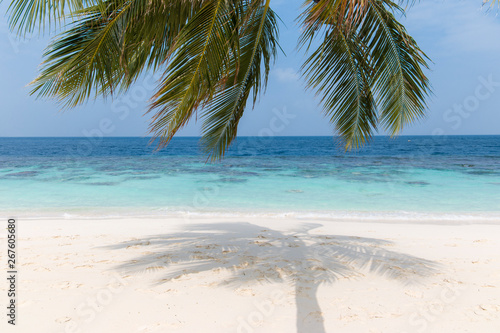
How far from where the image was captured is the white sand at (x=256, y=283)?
2.91m

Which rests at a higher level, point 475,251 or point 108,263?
point 475,251

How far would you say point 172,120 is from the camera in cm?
321

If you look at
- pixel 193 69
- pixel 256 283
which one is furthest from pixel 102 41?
pixel 256 283

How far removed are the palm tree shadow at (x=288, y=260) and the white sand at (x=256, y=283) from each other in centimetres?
1

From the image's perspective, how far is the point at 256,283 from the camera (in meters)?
3.67

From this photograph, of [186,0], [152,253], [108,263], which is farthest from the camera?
[152,253]

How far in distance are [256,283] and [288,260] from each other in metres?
0.89

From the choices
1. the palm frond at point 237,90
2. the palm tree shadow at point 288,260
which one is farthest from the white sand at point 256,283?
the palm frond at point 237,90

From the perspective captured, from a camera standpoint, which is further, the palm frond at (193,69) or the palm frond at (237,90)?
the palm frond at (237,90)

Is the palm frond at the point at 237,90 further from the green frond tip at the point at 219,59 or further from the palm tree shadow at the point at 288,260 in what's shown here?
the palm tree shadow at the point at 288,260

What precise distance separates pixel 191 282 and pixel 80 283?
119 cm

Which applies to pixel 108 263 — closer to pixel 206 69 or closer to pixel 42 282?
pixel 42 282

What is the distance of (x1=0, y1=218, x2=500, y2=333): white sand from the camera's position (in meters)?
2.91

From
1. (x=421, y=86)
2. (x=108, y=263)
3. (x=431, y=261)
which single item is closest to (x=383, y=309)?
(x=431, y=261)
